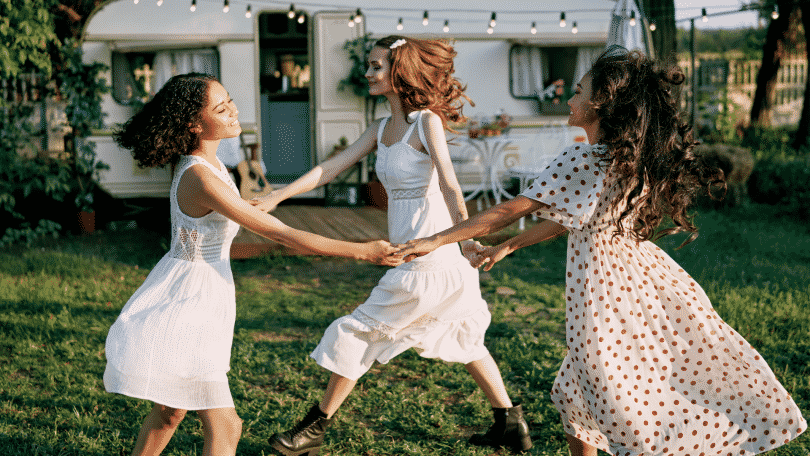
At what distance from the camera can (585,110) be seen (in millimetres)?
2414

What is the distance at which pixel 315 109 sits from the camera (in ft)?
32.9

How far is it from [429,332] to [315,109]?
724 cm

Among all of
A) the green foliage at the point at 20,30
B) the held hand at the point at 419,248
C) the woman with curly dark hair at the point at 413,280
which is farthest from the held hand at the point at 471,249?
the green foliage at the point at 20,30

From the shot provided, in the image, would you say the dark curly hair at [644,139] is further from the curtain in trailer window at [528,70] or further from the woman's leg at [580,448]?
the curtain in trailer window at [528,70]

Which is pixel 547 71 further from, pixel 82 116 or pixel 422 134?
pixel 422 134

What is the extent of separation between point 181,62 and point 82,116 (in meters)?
1.39

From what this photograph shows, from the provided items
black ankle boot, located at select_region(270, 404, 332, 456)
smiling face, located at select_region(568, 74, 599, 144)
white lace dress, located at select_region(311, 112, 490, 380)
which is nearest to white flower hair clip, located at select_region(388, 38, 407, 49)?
white lace dress, located at select_region(311, 112, 490, 380)

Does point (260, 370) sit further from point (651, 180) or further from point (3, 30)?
point (3, 30)

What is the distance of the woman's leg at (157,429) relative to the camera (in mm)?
2475

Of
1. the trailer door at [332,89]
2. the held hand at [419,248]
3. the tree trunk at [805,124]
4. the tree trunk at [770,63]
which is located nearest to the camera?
the held hand at [419,248]

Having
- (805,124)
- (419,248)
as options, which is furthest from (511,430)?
(805,124)

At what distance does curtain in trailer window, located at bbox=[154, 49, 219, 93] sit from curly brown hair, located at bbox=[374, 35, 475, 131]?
6771mm

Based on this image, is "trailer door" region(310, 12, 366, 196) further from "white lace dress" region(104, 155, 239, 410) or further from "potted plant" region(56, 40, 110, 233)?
"white lace dress" region(104, 155, 239, 410)

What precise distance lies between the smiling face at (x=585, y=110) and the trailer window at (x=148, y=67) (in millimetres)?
7777
